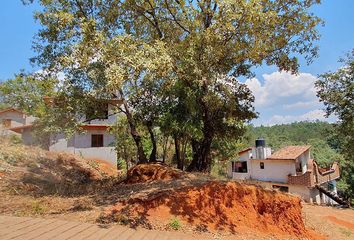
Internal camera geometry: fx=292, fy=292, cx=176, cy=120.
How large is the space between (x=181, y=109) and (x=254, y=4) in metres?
5.40

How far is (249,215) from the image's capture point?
9.39 meters

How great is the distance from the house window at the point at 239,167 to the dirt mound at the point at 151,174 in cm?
2929

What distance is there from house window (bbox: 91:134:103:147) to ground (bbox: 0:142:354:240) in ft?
48.9

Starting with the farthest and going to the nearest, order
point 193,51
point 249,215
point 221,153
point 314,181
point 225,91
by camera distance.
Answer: point 314,181
point 221,153
point 225,91
point 193,51
point 249,215

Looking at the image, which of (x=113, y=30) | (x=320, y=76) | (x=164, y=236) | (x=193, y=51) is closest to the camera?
(x=164, y=236)

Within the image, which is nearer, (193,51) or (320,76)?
(193,51)

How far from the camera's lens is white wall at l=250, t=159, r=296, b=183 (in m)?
34.1

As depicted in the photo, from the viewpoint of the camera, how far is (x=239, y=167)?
1603 inches

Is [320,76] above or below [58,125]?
above

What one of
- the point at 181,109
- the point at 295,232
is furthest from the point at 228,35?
the point at 295,232

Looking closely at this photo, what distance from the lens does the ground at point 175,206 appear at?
820 centimetres

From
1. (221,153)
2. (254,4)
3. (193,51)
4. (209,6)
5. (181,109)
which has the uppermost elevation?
(209,6)

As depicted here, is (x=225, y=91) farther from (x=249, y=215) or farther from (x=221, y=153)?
(x=221, y=153)

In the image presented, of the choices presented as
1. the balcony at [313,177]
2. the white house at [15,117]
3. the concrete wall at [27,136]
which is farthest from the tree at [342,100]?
the white house at [15,117]
